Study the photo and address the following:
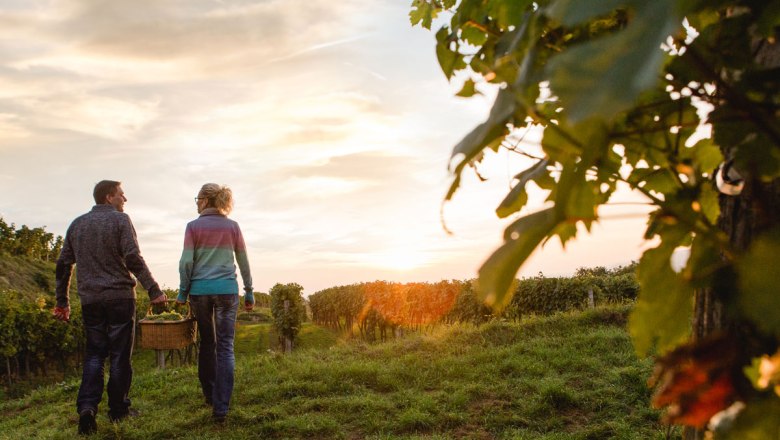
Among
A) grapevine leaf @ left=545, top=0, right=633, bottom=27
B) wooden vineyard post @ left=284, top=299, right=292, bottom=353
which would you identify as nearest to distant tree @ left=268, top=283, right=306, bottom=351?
wooden vineyard post @ left=284, top=299, right=292, bottom=353

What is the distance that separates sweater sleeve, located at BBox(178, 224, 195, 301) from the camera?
553 cm

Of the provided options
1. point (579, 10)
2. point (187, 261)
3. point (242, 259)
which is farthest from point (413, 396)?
point (579, 10)

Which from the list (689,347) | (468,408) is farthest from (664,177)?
(468,408)

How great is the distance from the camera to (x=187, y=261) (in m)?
5.53

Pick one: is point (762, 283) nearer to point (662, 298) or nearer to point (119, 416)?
point (662, 298)

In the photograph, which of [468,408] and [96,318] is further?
[468,408]

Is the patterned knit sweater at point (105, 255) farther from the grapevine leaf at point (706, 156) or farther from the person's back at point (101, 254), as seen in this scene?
the grapevine leaf at point (706, 156)

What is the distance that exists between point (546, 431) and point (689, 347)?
5.22m

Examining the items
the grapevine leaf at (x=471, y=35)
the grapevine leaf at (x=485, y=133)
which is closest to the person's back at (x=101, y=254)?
the grapevine leaf at (x=471, y=35)

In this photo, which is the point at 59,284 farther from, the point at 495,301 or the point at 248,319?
the point at 248,319

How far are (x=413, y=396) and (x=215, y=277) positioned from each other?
2.53 m

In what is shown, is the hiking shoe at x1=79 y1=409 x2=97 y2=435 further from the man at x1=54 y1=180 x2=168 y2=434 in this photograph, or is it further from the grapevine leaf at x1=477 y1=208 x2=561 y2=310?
the grapevine leaf at x1=477 y1=208 x2=561 y2=310

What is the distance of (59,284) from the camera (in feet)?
19.2

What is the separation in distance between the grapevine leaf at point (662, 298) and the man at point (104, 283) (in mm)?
5521
